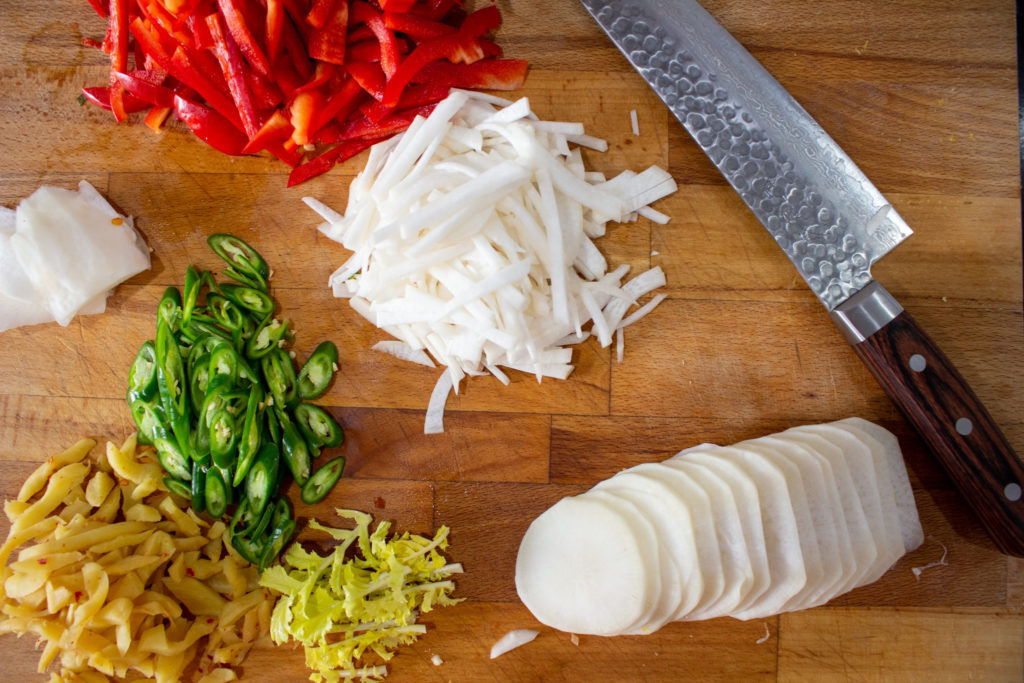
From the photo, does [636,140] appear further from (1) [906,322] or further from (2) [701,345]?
(1) [906,322]

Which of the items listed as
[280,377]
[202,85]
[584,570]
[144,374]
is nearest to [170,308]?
[144,374]

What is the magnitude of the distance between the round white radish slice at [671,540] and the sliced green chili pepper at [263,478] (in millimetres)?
1245

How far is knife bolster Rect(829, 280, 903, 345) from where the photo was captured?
2.43m

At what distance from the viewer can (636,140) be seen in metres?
2.67

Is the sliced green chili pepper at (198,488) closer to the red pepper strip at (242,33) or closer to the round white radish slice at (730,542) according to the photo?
the red pepper strip at (242,33)

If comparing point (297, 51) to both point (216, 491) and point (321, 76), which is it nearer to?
point (321, 76)

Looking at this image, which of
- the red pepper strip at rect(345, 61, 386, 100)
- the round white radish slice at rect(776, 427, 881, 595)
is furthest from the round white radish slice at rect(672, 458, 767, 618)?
the red pepper strip at rect(345, 61, 386, 100)

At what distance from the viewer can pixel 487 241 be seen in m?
2.53

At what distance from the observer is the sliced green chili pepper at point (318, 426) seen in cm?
263

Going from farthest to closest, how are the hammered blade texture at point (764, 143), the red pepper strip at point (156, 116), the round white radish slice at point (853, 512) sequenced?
the red pepper strip at point (156, 116) → the hammered blade texture at point (764, 143) → the round white radish slice at point (853, 512)

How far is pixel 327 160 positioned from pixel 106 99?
2.81ft

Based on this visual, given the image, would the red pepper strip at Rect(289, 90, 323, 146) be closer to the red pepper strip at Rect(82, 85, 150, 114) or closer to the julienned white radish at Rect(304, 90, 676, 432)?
the julienned white radish at Rect(304, 90, 676, 432)

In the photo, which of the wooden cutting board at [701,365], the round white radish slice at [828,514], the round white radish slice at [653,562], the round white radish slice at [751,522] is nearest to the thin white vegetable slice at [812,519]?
the round white radish slice at [828,514]

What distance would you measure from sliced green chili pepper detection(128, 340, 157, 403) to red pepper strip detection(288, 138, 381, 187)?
808mm
